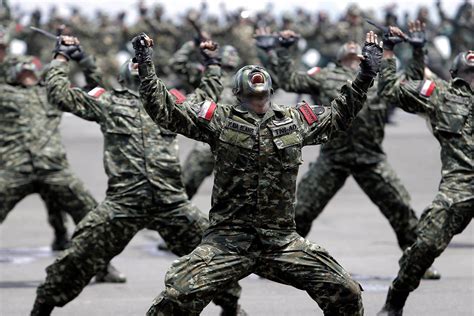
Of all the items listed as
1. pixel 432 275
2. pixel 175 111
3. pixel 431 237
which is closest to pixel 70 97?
pixel 175 111

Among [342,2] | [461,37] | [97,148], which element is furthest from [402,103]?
[342,2]

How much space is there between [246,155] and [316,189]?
4340 millimetres

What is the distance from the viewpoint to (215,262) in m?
8.55

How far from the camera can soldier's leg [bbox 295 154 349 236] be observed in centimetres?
1290

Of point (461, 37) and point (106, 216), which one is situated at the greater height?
point (106, 216)

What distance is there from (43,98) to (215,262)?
5.41m

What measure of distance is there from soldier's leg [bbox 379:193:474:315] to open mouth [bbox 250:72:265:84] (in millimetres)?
2276

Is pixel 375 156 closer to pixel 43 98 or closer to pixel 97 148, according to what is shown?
pixel 43 98

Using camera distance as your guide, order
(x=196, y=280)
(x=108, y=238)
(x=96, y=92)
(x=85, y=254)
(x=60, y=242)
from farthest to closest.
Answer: (x=60, y=242)
(x=96, y=92)
(x=108, y=238)
(x=85, y=254)
(x=196, y=280)

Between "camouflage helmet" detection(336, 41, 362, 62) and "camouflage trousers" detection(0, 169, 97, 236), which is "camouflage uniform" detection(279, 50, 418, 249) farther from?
"camouflage trousers" detection(0, 169, 97, 236)

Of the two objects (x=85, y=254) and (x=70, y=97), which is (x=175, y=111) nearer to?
(x=85, y=254)

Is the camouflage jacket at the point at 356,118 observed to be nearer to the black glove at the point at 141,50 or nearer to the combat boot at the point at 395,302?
the combat boot at the point at 395,302

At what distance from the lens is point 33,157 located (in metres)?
13.2

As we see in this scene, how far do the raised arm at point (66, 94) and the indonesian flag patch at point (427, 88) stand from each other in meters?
2.38
